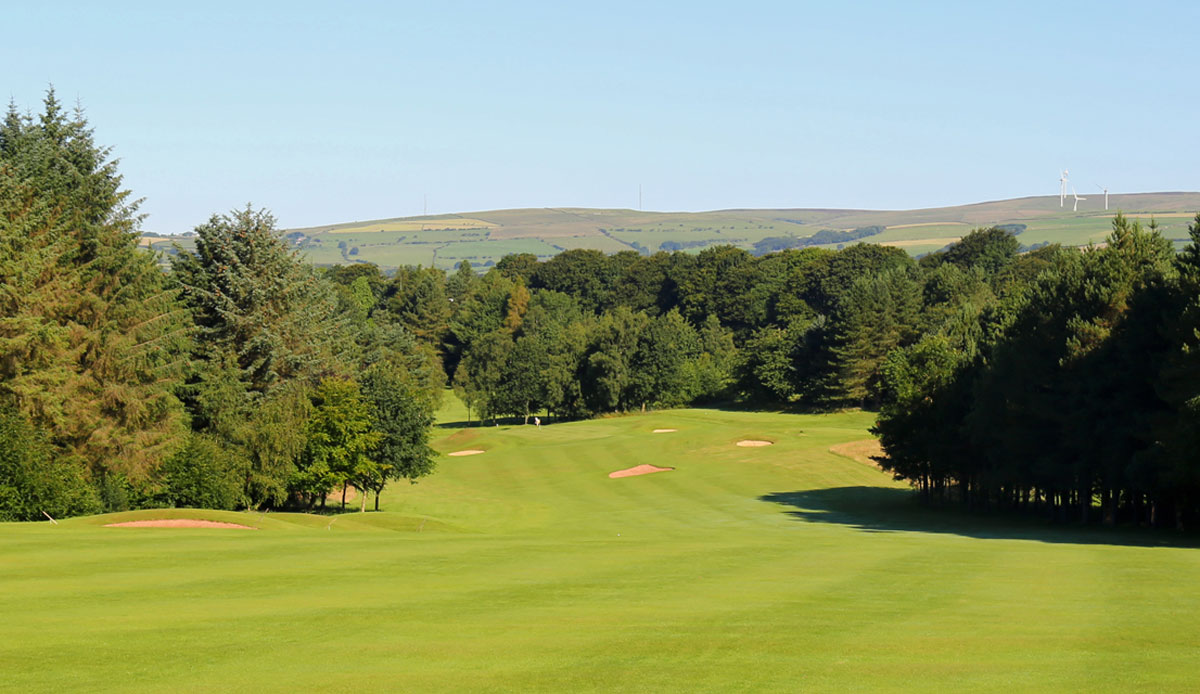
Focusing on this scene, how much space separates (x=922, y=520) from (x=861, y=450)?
2459cm

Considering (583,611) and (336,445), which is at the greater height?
(583,611)

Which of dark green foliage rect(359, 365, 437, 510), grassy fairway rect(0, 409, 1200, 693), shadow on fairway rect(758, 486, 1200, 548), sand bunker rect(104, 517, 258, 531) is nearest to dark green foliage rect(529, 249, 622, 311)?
shadow on fairway rect(758, 486, 1200, 548)

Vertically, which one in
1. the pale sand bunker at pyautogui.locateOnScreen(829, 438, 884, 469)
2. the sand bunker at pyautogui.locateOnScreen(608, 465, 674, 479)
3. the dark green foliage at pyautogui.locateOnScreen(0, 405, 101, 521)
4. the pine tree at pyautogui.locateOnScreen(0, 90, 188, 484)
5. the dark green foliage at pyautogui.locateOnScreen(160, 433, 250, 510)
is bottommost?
the sand bunker at pyautogui.locateOnScreen(608, 465, 674, 479)

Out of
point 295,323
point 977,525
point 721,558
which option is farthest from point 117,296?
point 977,525

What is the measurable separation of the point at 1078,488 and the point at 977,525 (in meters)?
4.24

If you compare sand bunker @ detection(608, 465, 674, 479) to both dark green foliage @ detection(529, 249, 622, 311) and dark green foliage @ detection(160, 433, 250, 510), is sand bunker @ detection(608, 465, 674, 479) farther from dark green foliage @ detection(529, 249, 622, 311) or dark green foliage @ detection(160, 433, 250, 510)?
dark green foliage @ detection(529, 249, 622, 311)

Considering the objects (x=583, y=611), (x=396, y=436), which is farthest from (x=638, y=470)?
(x=583, y=611)

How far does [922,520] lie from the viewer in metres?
47.4

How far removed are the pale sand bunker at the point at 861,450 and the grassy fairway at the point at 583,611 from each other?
3028 cm

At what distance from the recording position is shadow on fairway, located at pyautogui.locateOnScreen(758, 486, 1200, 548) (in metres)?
39.1

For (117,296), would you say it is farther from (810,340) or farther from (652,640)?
(810,340)

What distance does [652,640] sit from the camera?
14836 mm

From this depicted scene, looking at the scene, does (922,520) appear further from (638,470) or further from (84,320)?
(84,320)

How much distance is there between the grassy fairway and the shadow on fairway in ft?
4.26
